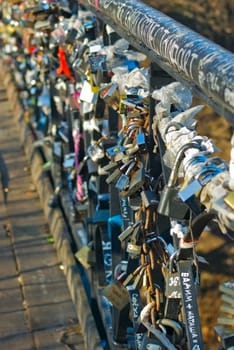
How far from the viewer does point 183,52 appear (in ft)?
6.26

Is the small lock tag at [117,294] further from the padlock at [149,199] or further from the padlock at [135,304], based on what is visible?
the padlock at [149,199]

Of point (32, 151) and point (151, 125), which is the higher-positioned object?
point (151, 125)

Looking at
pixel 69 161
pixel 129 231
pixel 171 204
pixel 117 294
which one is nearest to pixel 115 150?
pixel 129 231

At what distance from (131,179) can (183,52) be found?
70 cm

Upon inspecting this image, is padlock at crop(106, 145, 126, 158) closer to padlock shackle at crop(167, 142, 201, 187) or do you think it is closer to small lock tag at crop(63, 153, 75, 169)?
padlock shackle at crop(167, 142, 201, 187)

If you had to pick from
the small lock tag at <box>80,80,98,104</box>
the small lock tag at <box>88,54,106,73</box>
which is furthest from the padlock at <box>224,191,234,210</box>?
the small lock tag at <box>80,80,98,104</box>

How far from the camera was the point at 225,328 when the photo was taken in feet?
6.49

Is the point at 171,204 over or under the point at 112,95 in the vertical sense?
over

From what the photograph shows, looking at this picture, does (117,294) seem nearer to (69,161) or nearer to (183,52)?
(183,52)

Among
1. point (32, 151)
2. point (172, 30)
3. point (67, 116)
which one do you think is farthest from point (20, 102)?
point (172, 30)

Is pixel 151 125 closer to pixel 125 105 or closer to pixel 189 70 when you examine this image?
pixel 125 105

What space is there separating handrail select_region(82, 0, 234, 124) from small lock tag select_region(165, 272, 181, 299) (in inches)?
20.2

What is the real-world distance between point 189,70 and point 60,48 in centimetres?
257

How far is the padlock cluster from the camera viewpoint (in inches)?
78.2
